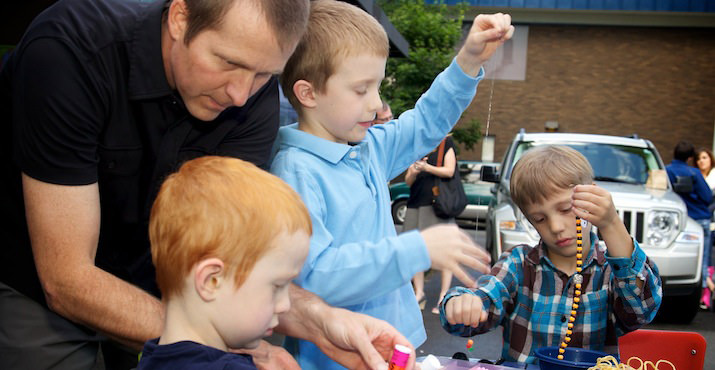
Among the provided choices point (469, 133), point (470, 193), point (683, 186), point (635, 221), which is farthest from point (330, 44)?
point (469, 133)

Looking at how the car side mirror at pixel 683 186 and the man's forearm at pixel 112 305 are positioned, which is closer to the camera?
the man's forearm at pixel 112 305

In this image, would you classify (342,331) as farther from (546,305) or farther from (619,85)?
(619,85)

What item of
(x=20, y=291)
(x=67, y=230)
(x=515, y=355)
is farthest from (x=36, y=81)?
(x=515, y=355)

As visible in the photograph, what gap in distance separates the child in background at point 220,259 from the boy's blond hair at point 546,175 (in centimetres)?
137

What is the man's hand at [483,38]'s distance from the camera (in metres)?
2.27

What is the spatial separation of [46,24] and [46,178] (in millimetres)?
367

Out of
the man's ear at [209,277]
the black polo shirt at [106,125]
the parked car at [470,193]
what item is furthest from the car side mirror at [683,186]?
the parked car at [470,193]

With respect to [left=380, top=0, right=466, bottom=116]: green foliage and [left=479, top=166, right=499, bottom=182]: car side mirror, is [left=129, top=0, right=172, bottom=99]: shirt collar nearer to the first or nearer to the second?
[left=479, top=166, right=499, bottom=182]: car side mirror

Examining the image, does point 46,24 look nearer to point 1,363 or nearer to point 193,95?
point 193,95

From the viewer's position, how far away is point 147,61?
1837 millimetres

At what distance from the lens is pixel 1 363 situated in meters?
1.90

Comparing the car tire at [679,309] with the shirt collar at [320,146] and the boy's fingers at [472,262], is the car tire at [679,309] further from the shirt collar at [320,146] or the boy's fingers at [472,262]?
the boy's fingers at [472,262]

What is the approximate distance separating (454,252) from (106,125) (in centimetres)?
94

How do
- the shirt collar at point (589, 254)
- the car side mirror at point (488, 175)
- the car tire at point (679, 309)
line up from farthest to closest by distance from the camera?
the car side mirror at point (488, 175), the car tire at point (679, 309), the shirt collar at point (589, 254)
